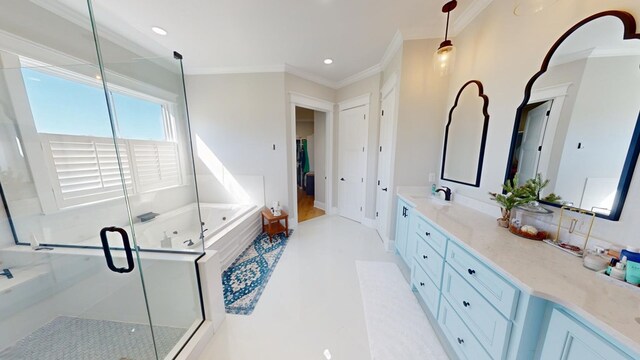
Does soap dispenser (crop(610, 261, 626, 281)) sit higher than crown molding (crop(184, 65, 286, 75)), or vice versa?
crown molding (crop(184, 65, 286, 75))

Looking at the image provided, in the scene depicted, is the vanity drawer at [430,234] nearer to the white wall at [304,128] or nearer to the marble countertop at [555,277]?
the marble countertop at [555,277]

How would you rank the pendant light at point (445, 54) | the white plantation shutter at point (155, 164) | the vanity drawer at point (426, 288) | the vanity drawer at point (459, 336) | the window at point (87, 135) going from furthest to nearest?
the white plantation shutter at point (155, 164), the pendant light at point (445, 54), the window at point (87, 135), the vanity drawer at point (426, 288), the vanity drawer at point (459, 336)

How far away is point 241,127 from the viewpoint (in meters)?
3.23

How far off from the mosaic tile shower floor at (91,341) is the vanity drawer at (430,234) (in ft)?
6.86

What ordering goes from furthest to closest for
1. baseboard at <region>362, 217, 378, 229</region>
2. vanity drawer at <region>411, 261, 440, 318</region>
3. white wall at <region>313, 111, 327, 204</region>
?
white wall at <region>313, 111, 327, 204</region> < baseboard at <region>362, 217, 378, 229</region> < vanity drawer at <region>411, 261, 440, 318</region>

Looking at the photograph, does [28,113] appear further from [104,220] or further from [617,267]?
[617,267]

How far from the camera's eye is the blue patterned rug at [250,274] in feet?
6.01

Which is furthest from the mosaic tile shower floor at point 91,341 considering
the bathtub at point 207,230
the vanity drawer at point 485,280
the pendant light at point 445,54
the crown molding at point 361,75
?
the crown molding at point 361,75

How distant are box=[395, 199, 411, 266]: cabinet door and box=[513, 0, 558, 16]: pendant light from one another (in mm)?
1808

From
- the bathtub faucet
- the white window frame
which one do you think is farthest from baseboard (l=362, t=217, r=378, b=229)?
the bathtub faucet

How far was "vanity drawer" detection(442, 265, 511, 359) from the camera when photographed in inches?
36.9

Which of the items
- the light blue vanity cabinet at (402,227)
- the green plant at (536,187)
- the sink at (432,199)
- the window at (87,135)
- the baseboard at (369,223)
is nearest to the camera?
the green plant at (536,187)

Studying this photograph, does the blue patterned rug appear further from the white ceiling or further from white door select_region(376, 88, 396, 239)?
the white ceiling

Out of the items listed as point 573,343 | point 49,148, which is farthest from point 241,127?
point 573,343
